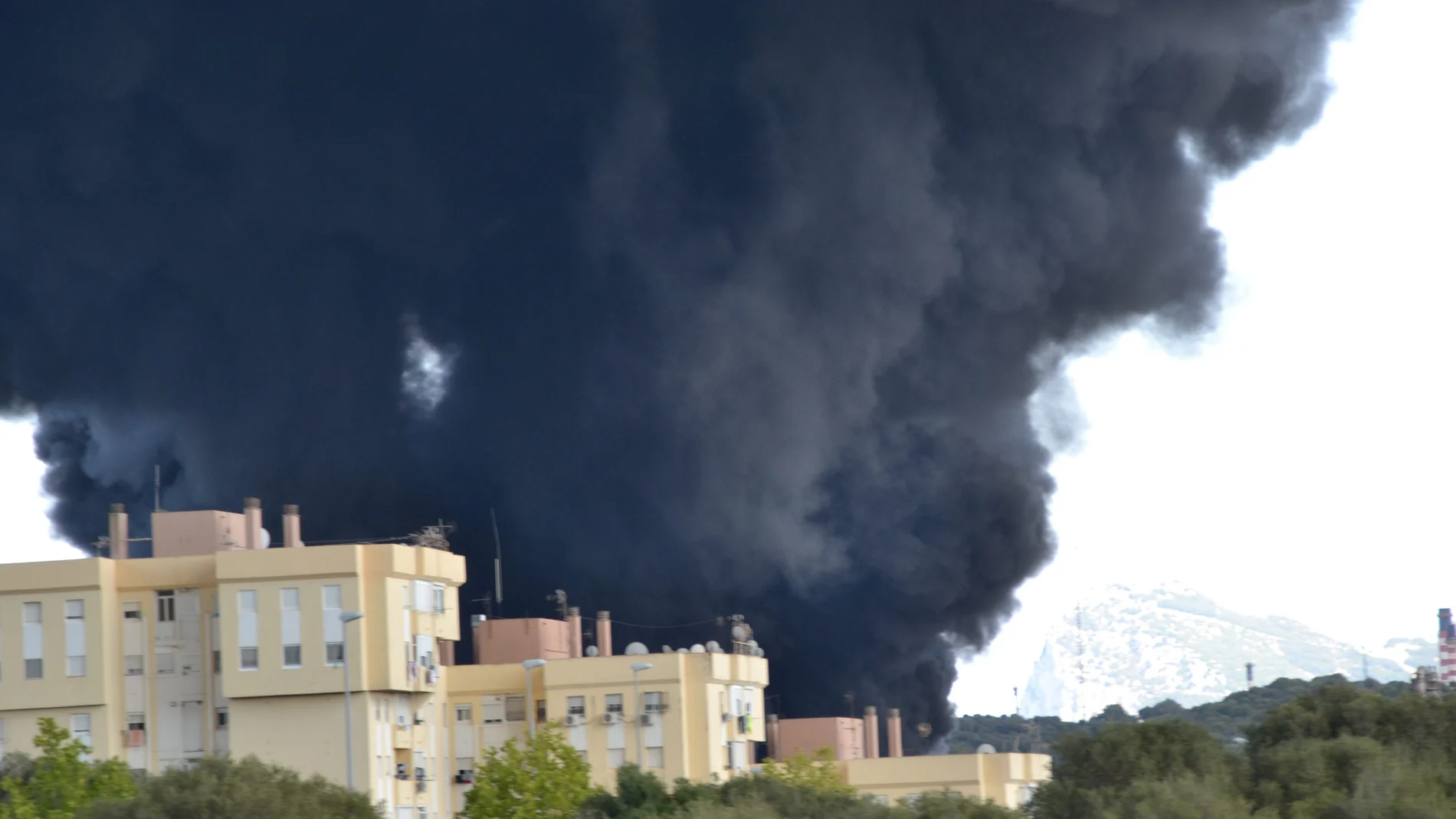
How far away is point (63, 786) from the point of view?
3953 cm

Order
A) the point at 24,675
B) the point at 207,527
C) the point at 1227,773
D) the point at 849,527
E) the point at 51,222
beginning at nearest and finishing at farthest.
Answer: the point at 1227,773, the point at 24,675, the point at 207,527, the point at 51,222, the point at 849,527

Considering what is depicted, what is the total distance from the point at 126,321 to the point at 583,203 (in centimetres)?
1725

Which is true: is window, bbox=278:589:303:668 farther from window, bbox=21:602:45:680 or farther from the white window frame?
window, bbox=21:602:45:680

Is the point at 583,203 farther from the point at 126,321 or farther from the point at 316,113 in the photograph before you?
the point at 126,321

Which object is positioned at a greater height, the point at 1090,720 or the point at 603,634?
the point at 603,634

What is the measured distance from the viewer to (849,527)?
311 ft

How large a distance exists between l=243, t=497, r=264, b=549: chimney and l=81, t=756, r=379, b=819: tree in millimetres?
26450

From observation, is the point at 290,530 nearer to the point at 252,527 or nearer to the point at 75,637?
the point at 252,527

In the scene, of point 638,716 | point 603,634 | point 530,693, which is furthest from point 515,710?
point 603,634

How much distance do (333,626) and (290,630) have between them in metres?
0.99

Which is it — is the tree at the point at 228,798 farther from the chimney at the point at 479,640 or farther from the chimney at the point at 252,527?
the chimney at the point at 479,640

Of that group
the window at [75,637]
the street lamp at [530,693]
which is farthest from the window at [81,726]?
the street lamp at [530,693]

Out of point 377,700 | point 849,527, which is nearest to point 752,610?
point 849,527

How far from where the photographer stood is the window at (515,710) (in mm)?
67250
